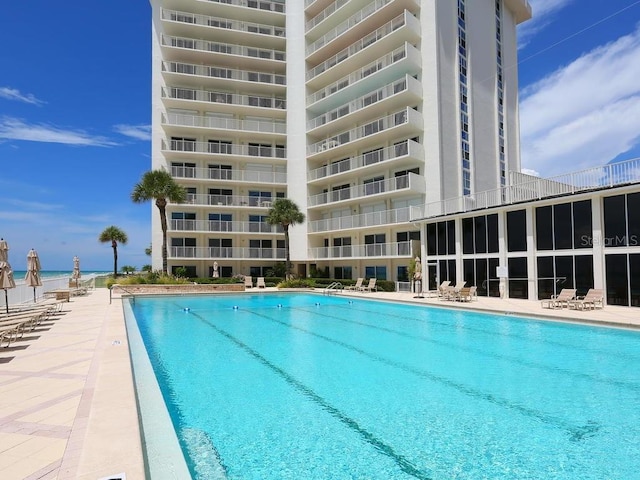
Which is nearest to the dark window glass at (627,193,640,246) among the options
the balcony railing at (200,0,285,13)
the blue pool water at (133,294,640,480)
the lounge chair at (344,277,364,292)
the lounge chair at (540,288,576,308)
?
the lounge chair at (540,288,576,308)

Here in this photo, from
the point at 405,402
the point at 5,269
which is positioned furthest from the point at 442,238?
the point at 5,269

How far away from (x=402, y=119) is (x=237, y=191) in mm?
17032

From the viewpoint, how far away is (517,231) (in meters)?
20.6

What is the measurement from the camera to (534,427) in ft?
18.6

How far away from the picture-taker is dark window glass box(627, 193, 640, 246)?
619 inches

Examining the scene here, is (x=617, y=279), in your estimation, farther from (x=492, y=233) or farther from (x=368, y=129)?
(x=368, y=129)

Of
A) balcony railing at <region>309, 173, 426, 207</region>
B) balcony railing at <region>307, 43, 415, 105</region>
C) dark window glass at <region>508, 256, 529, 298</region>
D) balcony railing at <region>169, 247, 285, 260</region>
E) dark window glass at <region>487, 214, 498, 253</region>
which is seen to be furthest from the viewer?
balcony railing at <region>169, 247, 285, 260</region>

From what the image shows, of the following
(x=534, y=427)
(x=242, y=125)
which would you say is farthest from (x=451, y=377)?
(x=242, y=125)

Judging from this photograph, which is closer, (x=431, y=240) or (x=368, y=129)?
(x=431, y=240)

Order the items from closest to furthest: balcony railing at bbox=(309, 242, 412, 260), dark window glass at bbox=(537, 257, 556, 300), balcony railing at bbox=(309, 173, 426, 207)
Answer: dark window glass at bbox=(537, 257, 556, 300) → balcony railing at bbox=(309, 173, 426, 207) → balcony railing at bbox=(309, 242, 412, 260)

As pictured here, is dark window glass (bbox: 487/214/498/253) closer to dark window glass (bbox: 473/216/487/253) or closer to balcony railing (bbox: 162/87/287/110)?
dark window glass (bbox: 473/216/487/253)

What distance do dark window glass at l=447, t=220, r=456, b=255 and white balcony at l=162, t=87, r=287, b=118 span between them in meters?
22.0

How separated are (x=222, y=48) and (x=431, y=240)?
27.4m

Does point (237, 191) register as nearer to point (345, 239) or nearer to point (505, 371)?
point (345, 239)
